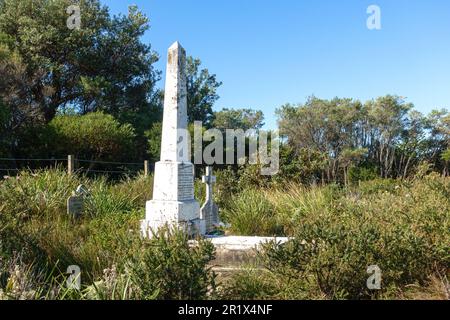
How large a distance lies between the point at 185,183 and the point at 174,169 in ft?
1.22

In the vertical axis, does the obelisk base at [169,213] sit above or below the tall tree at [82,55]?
below

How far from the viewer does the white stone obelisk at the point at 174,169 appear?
290 inches

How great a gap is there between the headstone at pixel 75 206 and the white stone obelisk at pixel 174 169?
1.68 metres

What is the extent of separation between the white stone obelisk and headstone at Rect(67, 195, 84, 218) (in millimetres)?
1676

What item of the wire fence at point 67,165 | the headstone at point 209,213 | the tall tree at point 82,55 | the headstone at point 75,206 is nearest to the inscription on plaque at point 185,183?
the headstone at point 209,213

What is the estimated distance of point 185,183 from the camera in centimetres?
764

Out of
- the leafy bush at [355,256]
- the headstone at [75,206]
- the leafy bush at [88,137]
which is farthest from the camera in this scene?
the leafy bush at [88,137]

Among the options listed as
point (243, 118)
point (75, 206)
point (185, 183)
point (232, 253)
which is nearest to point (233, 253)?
point (232, 253)

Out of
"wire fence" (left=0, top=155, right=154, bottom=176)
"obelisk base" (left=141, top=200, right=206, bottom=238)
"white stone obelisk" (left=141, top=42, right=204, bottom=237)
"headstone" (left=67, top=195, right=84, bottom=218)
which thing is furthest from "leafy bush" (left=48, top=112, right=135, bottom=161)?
"obelisk base" (left=141, top=200, right=206, bottom=238)

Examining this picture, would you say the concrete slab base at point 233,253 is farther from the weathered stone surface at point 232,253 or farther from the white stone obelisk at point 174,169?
the white stone obelisk at point 174,169

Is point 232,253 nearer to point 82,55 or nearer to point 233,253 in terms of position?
point 233,253
